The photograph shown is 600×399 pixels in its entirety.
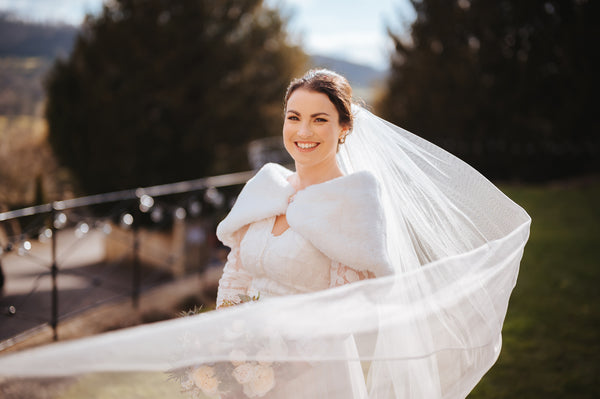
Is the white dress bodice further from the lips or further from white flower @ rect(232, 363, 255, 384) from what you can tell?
white flower @ rect(232, 363, 255, 384)

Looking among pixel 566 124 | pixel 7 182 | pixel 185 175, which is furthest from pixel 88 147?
pixel 566 124

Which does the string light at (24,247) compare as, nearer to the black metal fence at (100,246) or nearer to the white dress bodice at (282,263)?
the black metal fence at (100,246)

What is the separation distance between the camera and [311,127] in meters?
1.99

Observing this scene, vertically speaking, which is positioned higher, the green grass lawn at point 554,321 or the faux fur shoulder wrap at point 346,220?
the faux fur shoulder wrap at point 346,220

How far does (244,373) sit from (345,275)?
0.58 meters

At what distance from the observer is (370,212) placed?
1.81 m

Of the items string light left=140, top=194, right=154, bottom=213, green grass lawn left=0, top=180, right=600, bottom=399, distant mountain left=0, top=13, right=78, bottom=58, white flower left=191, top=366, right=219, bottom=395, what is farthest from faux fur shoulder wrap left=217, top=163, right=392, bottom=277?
distant mountain left=0, top=13, right=78, bottom=58

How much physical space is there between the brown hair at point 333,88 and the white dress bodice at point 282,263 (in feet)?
1.74

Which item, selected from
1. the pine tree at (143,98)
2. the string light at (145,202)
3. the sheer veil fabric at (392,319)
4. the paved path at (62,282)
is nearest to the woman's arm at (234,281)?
the sheer veil fabric at (392,319)

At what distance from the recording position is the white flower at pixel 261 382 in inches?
58.0

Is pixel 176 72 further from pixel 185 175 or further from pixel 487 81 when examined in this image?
pixel 487 81

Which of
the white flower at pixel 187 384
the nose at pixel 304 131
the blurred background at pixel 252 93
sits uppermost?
the blurred background at pixel 252 93

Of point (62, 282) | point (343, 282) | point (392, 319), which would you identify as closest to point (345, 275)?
point (343, 282)

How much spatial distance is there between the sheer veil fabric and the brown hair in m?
0.17
